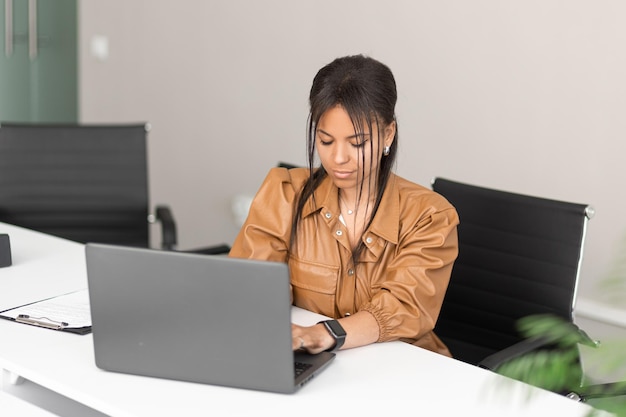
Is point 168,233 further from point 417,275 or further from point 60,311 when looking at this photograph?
point 417,275

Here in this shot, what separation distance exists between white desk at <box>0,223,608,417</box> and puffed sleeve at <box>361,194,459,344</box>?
2.8 inches

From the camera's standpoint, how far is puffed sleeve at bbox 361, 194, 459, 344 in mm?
1965

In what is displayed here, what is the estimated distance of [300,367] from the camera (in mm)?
1689

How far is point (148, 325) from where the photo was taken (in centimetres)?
160

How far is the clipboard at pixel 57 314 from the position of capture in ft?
6.30

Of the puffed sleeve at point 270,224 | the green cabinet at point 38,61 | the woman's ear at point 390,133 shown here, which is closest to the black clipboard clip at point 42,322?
the puffed sleeve at point 270,224

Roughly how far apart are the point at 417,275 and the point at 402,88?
163 centimetres

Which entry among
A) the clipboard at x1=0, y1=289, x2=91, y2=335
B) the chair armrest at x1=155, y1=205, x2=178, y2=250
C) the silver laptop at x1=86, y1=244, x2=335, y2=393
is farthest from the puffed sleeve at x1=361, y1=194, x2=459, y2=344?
the chair armrest at x1=155, y1=205, x2=178, y2=250

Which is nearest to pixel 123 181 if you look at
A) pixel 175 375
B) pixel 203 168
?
pixel 203 168

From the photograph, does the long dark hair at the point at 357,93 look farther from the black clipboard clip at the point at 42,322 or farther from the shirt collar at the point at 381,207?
the black clipboard clip at the point at 42,322

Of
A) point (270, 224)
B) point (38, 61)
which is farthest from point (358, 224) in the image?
point (38, 61)

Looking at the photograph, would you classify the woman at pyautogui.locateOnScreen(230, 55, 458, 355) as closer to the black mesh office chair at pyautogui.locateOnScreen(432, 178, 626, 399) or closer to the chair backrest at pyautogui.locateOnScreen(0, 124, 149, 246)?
the black mesh office chair at pyautogui.locateOnScreen(432, 178, 626, 399)

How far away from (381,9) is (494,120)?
26.5 inches

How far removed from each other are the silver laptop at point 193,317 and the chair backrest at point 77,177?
180 centimetres
